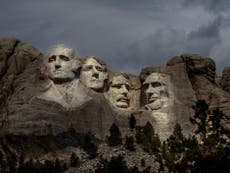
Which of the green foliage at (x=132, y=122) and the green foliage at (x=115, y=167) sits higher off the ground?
the green foliage at (x=132, y=122)

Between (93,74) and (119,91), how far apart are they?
1.45 meters

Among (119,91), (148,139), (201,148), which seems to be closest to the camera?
(201,148)

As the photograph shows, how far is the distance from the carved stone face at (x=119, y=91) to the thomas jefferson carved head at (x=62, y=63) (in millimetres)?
2124

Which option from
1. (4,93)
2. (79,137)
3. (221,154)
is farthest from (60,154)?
(221,154)

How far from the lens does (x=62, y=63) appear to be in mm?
35625

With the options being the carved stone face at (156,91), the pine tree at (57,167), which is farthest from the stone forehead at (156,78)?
the pine tree at (57,167)

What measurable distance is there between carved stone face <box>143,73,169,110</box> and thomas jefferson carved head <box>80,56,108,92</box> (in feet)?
5.77

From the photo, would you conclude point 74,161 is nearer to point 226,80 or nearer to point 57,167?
point 57,167

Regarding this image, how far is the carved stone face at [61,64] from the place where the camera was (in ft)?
116

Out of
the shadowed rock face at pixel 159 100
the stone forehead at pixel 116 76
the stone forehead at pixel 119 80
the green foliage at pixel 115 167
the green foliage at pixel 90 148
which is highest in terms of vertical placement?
the stone forehead at pixel 116 76

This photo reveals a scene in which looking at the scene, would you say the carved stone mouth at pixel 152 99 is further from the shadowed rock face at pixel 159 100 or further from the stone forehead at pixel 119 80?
the stone forehead at pixel 119 80

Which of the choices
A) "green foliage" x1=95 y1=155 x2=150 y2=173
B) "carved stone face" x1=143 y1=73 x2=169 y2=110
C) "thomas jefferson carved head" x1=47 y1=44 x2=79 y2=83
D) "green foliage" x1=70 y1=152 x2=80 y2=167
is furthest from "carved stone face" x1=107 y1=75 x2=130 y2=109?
"green foliage" x1=95 y1=155 x2=150 y2=173

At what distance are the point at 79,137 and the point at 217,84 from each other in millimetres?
7321

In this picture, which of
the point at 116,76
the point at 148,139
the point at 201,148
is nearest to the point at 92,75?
the point at 116,76
